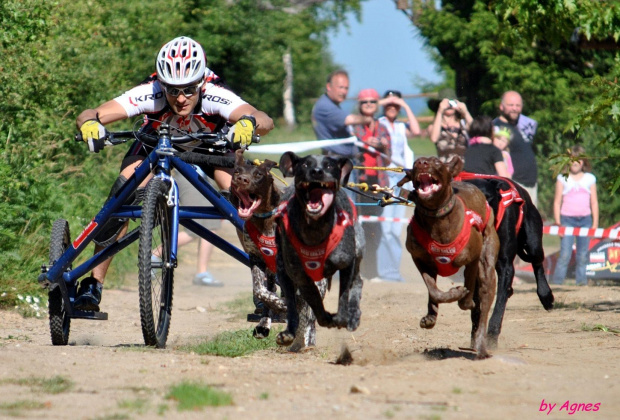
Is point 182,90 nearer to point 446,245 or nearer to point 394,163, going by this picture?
point 446,245

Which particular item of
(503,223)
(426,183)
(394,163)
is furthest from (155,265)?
(394,163)

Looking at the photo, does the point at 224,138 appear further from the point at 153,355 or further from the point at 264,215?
the point at 153,355

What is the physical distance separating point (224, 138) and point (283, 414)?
9.03 ft

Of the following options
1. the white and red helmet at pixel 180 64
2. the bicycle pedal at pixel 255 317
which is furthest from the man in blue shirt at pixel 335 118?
the white and red helmet at pixel 180 64

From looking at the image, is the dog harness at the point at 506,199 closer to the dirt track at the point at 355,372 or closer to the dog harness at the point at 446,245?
the dog harness at the point at 446,245

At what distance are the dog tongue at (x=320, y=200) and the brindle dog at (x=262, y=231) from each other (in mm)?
Answer: 785

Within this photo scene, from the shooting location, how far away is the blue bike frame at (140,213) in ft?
22.5

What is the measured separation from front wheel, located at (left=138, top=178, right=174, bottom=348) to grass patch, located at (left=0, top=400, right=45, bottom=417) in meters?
1.59

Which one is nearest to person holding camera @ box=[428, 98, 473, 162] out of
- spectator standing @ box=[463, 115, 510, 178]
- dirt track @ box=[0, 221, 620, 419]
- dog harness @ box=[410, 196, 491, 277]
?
spectator standing @ box=[463, 115, 510, 178]

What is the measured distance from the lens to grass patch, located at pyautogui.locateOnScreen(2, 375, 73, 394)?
5.11m

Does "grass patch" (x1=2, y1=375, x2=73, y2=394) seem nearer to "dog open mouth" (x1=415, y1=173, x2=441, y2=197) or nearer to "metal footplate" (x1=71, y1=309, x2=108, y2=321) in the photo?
"metal footplate" (x1=71, y1=309, x2=108, y2=321)

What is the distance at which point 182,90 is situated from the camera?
7145 millimetres

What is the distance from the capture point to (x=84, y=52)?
42.4 ft

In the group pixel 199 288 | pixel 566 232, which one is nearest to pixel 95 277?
pixel 199 288
